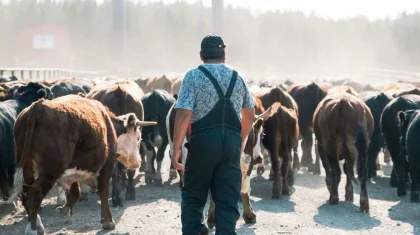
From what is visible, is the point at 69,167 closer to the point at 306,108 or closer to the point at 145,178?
the point at 145,178

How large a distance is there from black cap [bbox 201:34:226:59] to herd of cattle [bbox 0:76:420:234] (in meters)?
2.11

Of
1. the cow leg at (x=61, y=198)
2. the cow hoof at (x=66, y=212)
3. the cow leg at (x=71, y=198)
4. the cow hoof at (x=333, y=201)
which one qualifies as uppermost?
the cow leg at (x=71, y=198)

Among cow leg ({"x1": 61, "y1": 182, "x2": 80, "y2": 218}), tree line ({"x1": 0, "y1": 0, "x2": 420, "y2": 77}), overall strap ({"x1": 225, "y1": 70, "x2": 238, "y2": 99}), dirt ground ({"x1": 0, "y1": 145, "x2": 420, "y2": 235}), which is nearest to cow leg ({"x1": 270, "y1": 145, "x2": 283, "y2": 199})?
dirt ground ({"x1": 0, "y1": 145, "x2": 420, "y2": 235})

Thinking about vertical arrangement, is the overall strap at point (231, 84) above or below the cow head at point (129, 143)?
above

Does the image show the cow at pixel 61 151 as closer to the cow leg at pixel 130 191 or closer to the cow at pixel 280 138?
the cow leg at pixel 130 191

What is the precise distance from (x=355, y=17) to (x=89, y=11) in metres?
57.3

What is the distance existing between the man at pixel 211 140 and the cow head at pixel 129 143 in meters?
3.56

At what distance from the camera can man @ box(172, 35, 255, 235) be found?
590 cm

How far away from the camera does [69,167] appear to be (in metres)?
7.88

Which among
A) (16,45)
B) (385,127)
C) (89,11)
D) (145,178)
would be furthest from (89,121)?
(89,11)

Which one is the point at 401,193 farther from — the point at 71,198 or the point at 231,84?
the point at 231,84

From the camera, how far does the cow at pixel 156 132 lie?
13.1 m

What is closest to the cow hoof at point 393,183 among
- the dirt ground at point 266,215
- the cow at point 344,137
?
the dirt ground at point 266,215

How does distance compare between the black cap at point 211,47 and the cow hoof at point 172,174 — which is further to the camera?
the cow hoof at point 172,174
